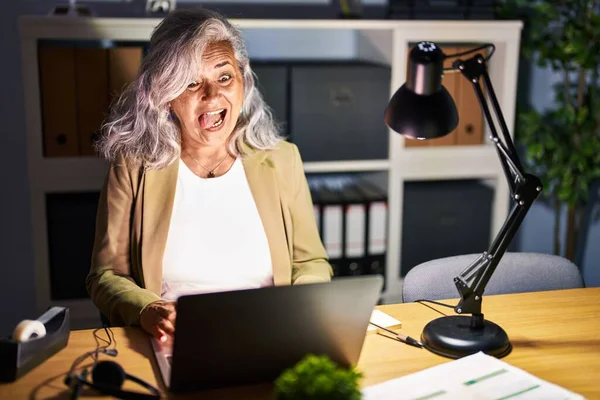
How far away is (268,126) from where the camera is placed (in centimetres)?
203

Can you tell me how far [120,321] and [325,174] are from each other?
165cm

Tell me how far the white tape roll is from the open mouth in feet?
2.29

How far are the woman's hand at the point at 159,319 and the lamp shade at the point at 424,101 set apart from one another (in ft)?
1.87

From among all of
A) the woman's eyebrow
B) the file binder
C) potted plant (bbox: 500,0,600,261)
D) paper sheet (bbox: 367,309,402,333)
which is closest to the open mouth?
the woman's eyebrow

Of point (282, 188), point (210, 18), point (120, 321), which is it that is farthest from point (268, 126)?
point (120, 321)

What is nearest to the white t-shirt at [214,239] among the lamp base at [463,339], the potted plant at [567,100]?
the lamp base at [463,339]

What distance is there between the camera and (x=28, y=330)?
1.34 m

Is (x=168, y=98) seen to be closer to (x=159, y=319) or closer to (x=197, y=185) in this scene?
(x=197, y=185)

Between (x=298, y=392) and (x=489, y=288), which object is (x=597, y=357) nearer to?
(x=489, y=288)

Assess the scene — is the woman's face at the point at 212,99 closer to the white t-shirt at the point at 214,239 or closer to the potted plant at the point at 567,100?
the white t-shirt at the point at 214,239

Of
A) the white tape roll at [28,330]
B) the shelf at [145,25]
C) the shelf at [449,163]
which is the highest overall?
the shelf at [145,25]

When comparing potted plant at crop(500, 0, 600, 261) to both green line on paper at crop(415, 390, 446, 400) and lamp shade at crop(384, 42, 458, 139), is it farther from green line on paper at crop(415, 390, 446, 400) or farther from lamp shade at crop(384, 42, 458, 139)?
green line on paper at crop(415, 390, 446, 400)

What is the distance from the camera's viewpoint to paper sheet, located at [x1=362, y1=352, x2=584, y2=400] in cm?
124

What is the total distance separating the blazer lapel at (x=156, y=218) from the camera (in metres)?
1.79
